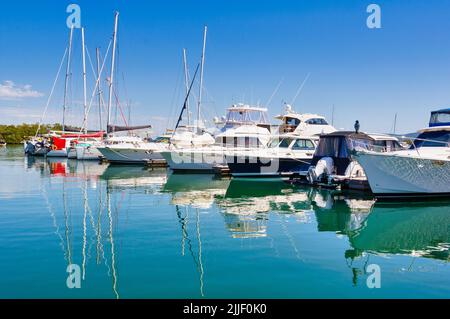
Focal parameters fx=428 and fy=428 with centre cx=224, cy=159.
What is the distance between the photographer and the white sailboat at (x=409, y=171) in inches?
699

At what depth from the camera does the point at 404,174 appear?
18.0 metres

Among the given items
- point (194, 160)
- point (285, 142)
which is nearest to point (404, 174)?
point (285, 142)

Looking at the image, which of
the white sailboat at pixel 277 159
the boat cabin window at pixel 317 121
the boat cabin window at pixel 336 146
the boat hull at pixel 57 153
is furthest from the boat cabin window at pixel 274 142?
the boat hull at pixel 57 153

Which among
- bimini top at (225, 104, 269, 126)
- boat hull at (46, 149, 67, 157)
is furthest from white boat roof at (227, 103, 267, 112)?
boat hull at (46, 149, 67, 157)

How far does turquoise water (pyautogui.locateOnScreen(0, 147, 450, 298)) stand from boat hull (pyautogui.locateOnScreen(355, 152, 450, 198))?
730 millimetres

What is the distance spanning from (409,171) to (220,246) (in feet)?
35.1

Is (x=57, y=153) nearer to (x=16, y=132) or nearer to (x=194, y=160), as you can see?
(x=194, y=160)

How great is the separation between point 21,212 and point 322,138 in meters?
16.2

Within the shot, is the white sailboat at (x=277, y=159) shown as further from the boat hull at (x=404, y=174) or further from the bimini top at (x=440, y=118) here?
the boat hull at (x=404, y=174)

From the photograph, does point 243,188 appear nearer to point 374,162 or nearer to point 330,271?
point 374,162

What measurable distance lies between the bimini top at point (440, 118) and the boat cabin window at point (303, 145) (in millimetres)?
8884

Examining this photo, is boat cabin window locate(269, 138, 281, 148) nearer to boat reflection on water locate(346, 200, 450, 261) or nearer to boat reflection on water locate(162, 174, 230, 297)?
boat reflection on water locate(162, 174, 230, 297)

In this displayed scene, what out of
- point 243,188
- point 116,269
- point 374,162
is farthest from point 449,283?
point 243,188

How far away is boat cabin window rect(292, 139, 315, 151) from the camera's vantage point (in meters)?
28.8
